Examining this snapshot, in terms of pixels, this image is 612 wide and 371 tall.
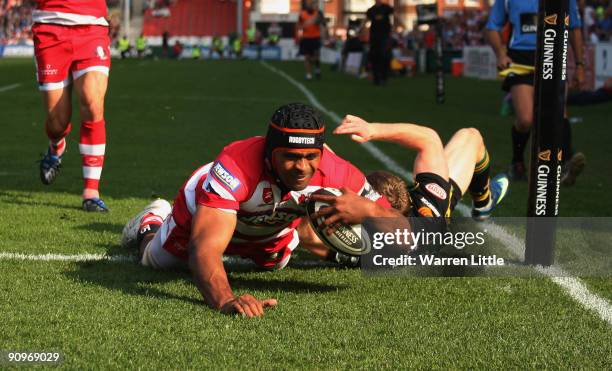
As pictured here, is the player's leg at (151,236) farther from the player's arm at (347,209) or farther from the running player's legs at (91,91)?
the running player's legs at (91,91)

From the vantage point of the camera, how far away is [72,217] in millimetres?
7391

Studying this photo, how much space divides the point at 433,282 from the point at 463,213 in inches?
93.3

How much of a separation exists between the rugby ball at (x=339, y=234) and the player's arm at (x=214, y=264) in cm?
36

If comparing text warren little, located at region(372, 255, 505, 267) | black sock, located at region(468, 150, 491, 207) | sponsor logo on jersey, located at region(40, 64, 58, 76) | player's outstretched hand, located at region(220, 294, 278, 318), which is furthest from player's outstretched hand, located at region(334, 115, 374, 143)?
sponsor logo on jersey, located at region(40, 64, 58, 76)

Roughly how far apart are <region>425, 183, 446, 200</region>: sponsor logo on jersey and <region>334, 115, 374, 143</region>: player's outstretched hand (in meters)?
0.52

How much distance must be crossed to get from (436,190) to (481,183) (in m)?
1.11

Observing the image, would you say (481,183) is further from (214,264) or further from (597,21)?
(597,21)

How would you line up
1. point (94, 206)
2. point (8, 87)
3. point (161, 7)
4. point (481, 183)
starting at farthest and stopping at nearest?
1. point (161, 7)
2. point (8, 87)
3. point (94, 206)
4. point (481, 183)

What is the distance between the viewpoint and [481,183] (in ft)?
22.2

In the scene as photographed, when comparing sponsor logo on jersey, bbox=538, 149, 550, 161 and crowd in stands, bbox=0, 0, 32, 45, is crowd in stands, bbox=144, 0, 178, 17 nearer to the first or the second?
crowd in stands, bbox=0, 0, 32, 45

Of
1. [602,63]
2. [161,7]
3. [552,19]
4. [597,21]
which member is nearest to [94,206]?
A: [552,19]

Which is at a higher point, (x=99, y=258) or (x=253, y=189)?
(x=253, y=189)

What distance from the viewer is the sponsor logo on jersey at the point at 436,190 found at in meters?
5.70

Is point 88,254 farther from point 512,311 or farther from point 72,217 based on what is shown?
point 512,311
